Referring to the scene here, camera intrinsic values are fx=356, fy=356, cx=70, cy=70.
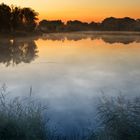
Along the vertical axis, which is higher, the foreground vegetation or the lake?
the foreground vegetation

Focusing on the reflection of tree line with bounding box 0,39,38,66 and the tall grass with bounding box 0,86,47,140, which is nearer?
the tall grass with bounding box 0,86,47,140

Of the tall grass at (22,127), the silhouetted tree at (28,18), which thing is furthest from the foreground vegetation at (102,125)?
the silhouetted tree at (28,18)

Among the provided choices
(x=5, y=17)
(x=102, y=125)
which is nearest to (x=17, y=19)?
(x=5, y=17)

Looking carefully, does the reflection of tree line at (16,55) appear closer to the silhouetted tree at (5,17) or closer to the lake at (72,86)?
the lake at (72,86)

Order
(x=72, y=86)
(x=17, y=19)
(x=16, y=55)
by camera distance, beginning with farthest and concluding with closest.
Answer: (x=17, y=19)
(x=16, y=55)
(x=72, y=86)

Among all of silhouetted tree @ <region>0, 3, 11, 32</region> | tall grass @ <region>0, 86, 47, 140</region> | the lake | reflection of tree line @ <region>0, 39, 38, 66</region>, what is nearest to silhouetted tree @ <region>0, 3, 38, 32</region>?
silhouetted tree @ <region>0, 3, 11, 32</region>

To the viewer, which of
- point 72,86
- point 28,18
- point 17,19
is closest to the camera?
point 72,86

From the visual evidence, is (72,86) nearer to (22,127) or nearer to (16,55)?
(22,127)

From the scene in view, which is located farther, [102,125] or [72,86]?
[72,86]

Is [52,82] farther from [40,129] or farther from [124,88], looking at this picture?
[40,129]

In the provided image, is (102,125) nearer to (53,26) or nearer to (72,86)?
(72,86)

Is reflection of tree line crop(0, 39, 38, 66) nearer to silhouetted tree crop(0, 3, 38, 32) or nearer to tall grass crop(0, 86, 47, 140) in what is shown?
tall grass crop(0, 86, 47, 140)

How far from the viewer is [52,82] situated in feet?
53.8

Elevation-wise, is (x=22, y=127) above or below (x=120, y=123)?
below
